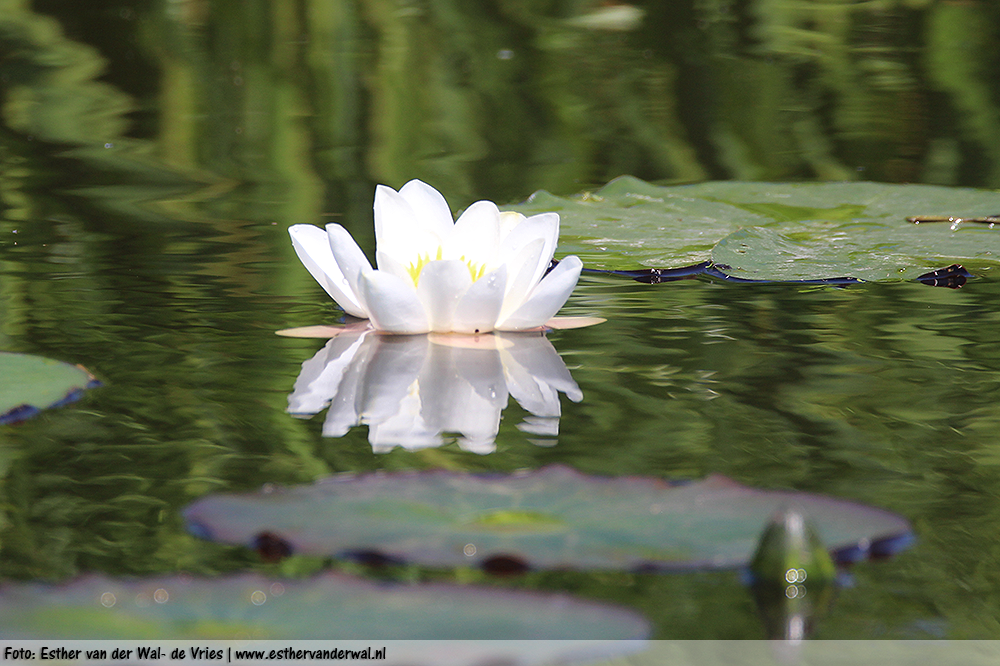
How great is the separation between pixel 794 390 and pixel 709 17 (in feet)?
20.7

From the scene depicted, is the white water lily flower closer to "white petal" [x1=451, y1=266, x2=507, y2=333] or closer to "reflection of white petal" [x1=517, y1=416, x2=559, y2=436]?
"white petal" [x1=451, y1=266, x2=507, y2=333]

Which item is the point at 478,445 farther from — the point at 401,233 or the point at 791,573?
the point at 401,233

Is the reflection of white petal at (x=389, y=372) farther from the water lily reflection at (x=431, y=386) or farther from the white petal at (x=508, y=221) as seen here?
the white petal at (x=508, y=221)

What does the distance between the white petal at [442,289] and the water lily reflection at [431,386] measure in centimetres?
3

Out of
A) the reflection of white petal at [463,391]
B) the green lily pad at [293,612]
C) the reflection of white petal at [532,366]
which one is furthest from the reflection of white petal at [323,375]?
the green lily pad at [293,612]

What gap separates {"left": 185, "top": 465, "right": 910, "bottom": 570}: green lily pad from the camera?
2.66 ft

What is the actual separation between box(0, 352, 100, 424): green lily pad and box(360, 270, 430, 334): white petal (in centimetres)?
38

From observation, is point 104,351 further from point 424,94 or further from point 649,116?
point 424,94

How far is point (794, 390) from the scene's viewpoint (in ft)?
4.25

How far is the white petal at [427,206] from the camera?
159 cm

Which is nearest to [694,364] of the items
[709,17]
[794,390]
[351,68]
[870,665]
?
[794,390]

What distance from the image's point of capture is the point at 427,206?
1.60m

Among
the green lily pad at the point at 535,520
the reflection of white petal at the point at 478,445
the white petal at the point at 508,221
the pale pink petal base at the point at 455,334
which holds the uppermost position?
the white petal at the point at 508,221

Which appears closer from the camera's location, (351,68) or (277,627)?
(277,627)
